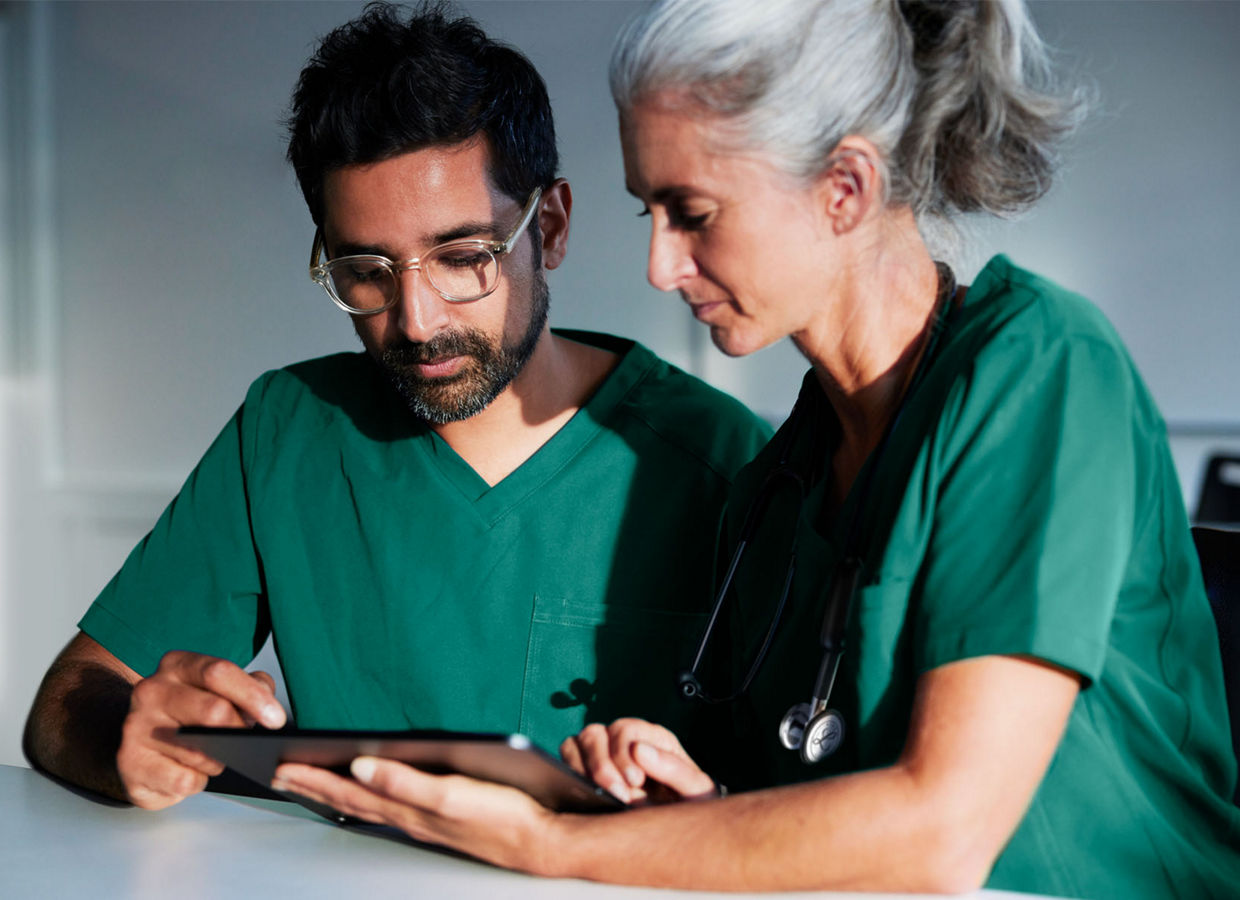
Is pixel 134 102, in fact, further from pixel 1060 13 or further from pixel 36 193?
pixel 1060 13

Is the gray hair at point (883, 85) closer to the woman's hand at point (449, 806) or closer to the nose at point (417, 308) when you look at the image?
the nose at point (417, 308)

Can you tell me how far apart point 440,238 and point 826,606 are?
612 millimetres

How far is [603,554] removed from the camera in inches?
54.4

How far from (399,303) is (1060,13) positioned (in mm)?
2503

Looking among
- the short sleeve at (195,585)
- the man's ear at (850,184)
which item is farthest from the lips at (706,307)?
the short sleeve at (195,585)

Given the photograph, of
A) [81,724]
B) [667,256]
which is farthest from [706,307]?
[81,724]

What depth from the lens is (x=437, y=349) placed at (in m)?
1.34

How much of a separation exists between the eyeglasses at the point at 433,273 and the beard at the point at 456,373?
48 mm

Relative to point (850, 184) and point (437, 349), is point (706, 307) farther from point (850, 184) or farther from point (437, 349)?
point (437, 349)

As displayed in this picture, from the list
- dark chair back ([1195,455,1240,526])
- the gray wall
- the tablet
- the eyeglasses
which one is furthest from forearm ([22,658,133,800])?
dark chair back ([1195,455,1240,526])

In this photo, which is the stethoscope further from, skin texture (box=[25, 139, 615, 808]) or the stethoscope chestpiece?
skin texture (box=[25, 139, 615, 808])

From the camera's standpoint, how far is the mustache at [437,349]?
4.39 ft

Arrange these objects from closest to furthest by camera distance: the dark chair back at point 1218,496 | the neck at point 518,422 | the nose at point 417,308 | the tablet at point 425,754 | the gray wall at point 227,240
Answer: the tablet at point 425,754 → the nose at point 417,308 → the neck at point 518,422 → the dark chair back at point 1218,496 → the gray wall at point 227,240

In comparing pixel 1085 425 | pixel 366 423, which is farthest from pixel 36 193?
pixel 1085 425
